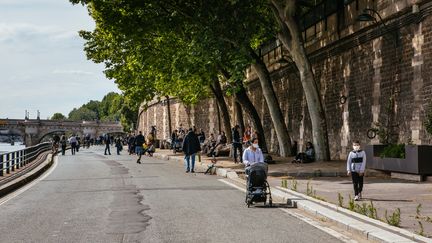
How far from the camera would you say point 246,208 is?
38.2 feet

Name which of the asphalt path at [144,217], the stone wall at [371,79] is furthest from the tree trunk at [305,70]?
the asphalt path at [144,217]

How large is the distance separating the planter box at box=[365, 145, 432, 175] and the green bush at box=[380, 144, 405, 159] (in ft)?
0.36

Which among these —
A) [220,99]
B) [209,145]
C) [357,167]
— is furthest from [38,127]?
[357,167]

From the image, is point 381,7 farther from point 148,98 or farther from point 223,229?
point 148,98

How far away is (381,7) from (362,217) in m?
13.1

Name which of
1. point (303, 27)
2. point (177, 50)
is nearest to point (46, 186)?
point (177, 50)

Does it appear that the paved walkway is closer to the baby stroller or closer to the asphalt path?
the baby stroller

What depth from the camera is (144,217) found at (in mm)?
10312

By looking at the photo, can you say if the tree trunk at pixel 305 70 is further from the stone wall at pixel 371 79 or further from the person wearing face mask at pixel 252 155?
the person wearing face mask at pixel 252 155

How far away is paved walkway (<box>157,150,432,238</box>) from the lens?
Answer: 9.54m

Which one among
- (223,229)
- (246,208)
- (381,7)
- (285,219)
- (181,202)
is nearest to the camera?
(223,229)

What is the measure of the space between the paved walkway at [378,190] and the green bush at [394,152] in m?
0.69

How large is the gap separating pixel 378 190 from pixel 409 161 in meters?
2.64

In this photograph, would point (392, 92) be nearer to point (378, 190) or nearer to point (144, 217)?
point (378, 190)
